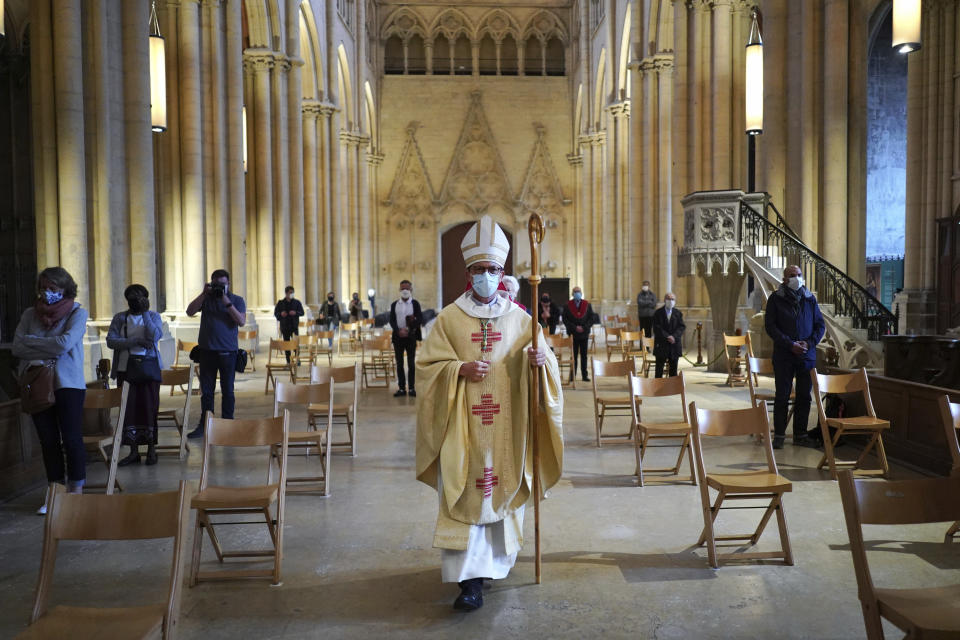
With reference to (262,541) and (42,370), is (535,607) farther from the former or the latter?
(42,370)

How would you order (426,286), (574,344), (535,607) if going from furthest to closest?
(426,286), (574,344), (535,607)

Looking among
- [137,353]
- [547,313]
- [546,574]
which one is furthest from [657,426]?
[547,313]

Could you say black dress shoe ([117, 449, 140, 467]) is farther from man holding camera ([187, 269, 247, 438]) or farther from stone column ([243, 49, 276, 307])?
stone column ([243, 49, 276, 307])

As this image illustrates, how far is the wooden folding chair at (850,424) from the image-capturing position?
248 inches

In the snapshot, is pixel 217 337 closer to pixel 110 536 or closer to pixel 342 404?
pixel 342 404

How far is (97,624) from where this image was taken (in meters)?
2.80

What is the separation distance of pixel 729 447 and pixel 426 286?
30491 millimetres

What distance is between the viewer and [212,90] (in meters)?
16.3

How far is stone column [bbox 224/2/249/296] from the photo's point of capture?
1677cm

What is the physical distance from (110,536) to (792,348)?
6395 mm

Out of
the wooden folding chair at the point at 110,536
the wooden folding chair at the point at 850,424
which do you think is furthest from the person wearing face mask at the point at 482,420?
the wooden folding chair at the point at 850,424

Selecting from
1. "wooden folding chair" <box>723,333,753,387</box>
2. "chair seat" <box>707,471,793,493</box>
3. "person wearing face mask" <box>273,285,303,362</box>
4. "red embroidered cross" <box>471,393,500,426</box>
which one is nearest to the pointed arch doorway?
"person wearing face mask" <box>273,285,303,362</box>

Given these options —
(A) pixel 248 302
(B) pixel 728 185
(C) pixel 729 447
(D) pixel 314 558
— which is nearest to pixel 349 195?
(A) pixel 248 302

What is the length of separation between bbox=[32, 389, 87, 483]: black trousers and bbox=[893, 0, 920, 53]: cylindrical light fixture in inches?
316
